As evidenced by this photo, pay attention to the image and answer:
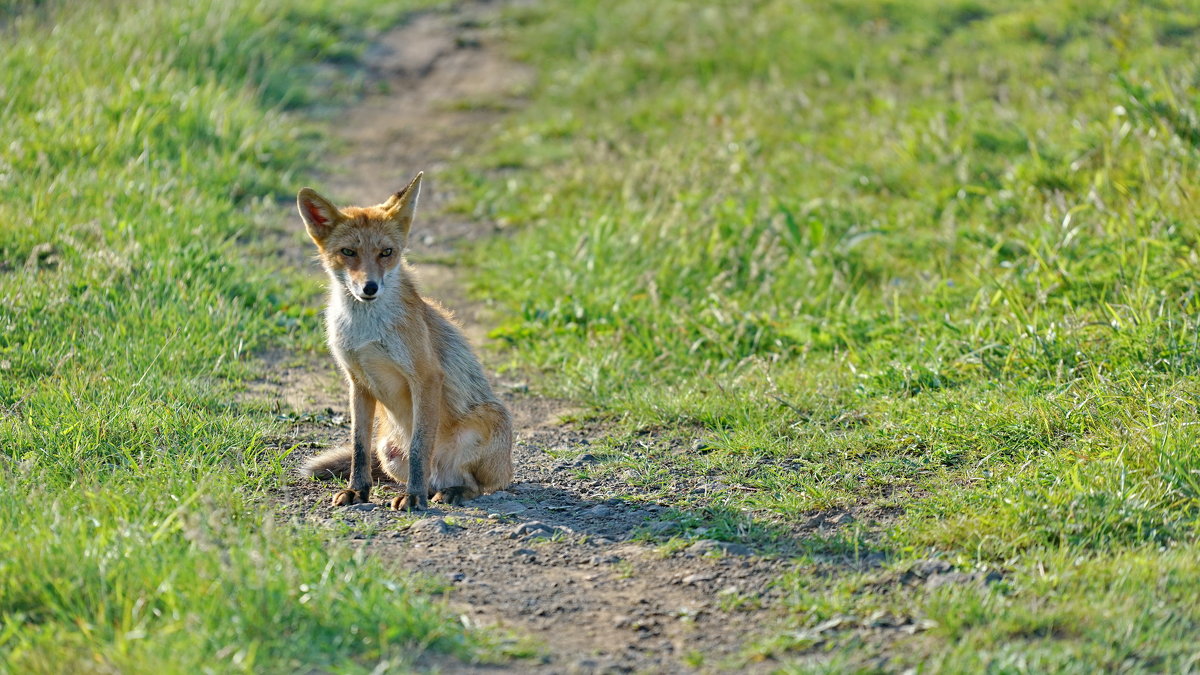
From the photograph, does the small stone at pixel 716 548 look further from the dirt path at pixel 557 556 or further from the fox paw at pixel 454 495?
the fox paw at pixel 454 495

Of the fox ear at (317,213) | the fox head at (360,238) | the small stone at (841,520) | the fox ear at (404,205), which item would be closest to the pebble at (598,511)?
the small stone at (841,520)

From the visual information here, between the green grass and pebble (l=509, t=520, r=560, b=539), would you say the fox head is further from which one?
pebble (l=509, t=520, r=560, b=539)

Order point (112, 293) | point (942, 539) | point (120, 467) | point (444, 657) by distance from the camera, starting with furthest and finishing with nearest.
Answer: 1. point (112, 293)
2. point (120, 467)
3. point (942, 539)
4. point (444, 657)

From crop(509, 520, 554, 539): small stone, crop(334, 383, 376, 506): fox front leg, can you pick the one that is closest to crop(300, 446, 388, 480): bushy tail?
crop(334, 383, 376, 506): fox front leg

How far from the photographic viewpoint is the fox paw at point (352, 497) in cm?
530

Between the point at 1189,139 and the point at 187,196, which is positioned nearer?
the point at 1189,139

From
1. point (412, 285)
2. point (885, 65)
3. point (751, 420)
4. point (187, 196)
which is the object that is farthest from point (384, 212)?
point (885, 65)

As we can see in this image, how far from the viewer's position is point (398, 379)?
18.1 feet

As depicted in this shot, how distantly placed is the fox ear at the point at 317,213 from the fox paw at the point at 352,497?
4.08 ft

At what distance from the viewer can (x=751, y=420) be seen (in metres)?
6.26

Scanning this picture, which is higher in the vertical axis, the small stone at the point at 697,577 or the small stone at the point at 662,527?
the small stone at the point at 697,577

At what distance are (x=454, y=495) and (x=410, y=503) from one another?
25 cm

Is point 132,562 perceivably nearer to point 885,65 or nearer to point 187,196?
point 187,196

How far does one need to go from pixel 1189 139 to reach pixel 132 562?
7442 mm
